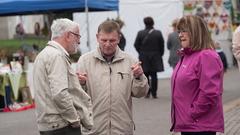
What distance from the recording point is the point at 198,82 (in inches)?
183

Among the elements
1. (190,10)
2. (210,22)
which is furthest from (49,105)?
(210,22)

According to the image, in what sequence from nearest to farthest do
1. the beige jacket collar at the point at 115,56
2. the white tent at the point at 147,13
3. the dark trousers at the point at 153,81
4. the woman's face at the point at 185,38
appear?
the woman's face at the point at 185,38 → the beige jacket collar at the point at 115,56 → the dark trousers at the point at 153,81 → the white tent at the point at 147,13

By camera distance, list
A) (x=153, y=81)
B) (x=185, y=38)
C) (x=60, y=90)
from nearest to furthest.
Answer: (x=60, y=90) < (x=185, y=38) < (x=153, y=81)

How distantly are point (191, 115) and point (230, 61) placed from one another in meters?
19.1

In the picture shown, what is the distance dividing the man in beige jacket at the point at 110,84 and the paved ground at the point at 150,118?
4.33 metres

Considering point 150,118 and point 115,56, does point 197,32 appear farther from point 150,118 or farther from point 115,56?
point 150,118

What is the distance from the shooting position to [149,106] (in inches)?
491

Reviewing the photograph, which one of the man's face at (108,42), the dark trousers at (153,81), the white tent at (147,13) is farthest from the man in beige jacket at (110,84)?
the white tent at (147,13)

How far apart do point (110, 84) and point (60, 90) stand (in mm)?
568

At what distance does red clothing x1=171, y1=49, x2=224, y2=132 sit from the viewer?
15.0 ft

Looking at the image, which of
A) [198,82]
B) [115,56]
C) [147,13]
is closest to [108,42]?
[115,56]

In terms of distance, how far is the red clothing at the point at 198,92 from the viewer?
4.57 m

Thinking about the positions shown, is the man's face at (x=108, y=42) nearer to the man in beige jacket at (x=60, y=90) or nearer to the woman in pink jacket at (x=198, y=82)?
the man in beige jacket at (x=60, y=90)

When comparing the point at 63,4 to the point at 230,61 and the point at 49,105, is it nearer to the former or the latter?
the point at 49,105
